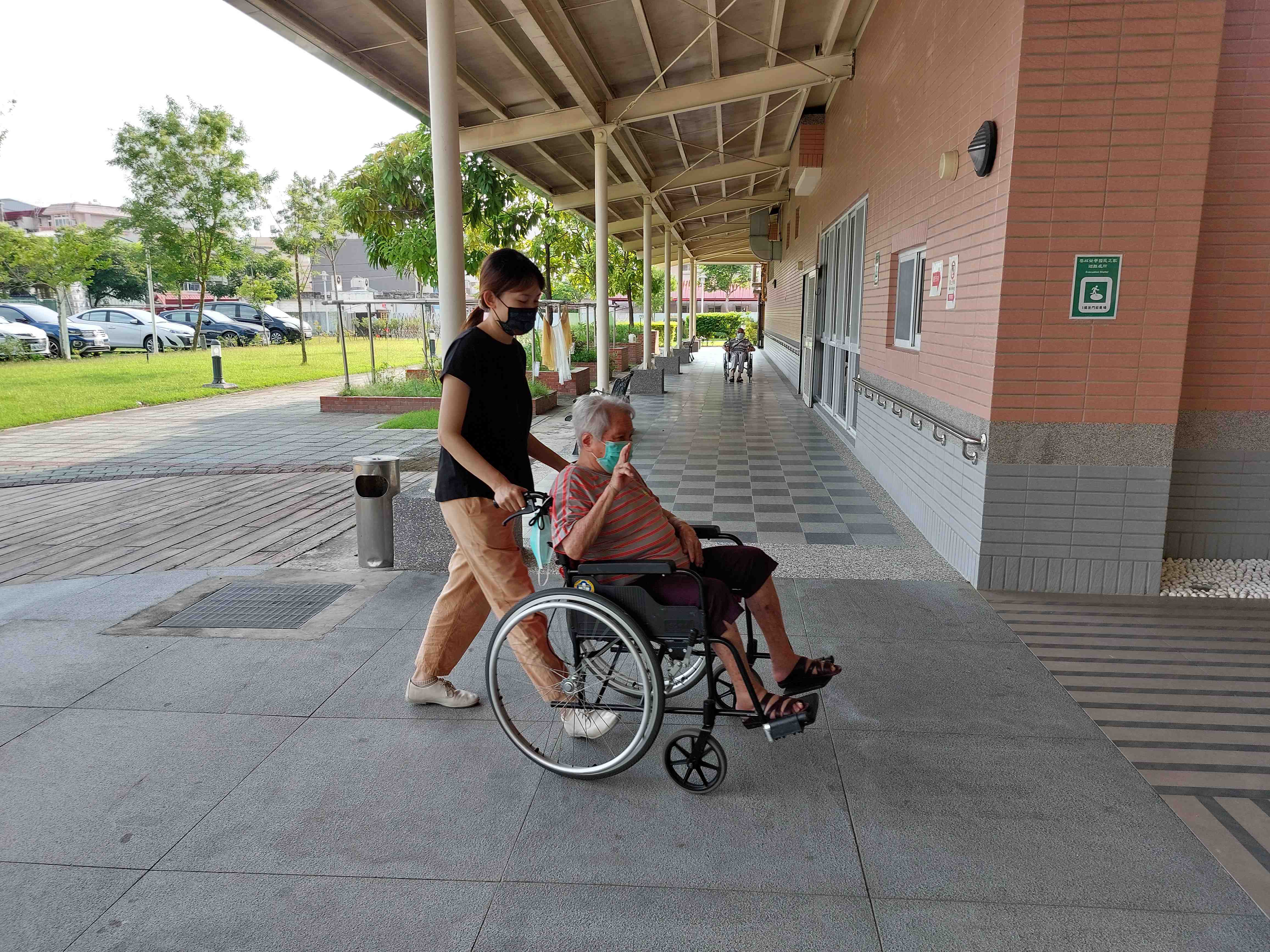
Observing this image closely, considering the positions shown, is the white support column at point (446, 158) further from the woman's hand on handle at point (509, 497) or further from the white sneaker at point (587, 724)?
the white sneaker at point (587, 724)

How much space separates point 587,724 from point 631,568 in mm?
713

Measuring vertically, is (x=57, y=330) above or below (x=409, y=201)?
below

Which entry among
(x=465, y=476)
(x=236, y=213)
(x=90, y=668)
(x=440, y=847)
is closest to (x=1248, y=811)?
(x=440, y=847)

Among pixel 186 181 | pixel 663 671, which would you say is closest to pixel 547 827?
pixel 663 671

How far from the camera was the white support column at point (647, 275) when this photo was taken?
1443 centimetres

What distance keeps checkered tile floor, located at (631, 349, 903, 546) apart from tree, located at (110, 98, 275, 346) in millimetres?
14242

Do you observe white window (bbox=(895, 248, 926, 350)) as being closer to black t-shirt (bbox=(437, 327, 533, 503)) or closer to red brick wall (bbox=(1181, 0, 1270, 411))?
red brick wall (bbox=(1181, 0, 1270, 411))

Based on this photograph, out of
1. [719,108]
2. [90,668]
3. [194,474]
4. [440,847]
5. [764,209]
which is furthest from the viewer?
[764,209]

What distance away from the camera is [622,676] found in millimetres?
3016

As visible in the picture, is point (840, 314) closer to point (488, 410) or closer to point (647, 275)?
point (647, 275)

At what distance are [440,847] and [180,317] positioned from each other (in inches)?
1307

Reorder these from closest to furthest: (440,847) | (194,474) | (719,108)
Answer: (440,847), (194,474), (719,108)

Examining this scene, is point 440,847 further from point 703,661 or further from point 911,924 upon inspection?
point 911,924

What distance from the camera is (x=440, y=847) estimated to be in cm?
228
